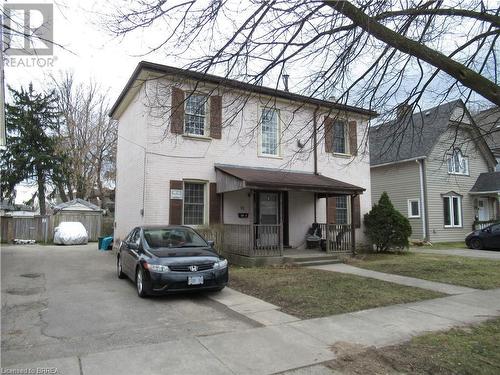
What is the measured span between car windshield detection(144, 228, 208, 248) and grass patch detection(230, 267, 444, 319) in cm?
146

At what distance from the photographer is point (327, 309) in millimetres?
7070

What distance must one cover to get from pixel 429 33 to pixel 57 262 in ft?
43.8

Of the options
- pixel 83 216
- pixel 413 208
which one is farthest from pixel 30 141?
pixel 413 208

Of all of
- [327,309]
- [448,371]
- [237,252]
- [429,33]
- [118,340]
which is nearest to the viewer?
[448,371]

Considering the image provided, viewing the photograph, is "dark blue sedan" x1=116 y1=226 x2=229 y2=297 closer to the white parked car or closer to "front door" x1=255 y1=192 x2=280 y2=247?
"front door" x1=255 y1=192 x2=280 y2=247

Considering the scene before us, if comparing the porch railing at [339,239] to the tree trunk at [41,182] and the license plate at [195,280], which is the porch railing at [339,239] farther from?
the tree trunk at [41,182]

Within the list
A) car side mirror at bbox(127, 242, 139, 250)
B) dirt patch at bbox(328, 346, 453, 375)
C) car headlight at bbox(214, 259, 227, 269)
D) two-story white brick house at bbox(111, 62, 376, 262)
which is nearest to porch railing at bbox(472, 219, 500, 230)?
two-story white brick house at bbox(111, 62, 376, 262)

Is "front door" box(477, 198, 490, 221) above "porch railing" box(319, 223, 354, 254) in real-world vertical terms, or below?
above

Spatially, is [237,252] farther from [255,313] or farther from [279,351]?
[279,351]

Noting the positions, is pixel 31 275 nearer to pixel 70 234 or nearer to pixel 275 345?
pixel 275 345

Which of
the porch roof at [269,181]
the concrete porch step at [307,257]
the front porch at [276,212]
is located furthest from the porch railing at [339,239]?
the porch roof at [269,181]

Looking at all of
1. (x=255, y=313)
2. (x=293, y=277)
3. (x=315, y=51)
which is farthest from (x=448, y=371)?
(x=293, y=277)

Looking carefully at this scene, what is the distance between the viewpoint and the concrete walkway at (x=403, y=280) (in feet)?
29.9

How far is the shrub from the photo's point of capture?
54.1 feet
